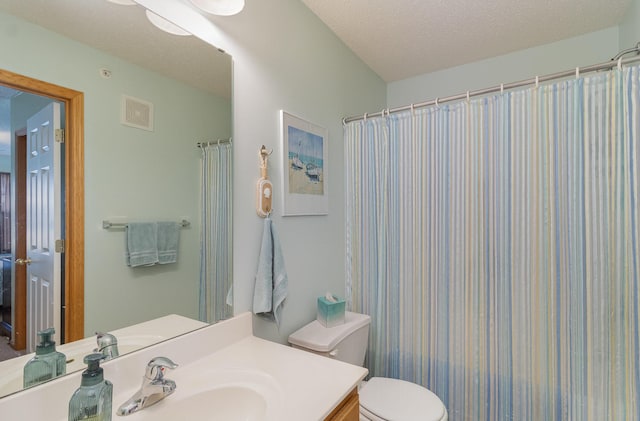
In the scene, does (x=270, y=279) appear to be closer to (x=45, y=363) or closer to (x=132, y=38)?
(x=45, y=363)

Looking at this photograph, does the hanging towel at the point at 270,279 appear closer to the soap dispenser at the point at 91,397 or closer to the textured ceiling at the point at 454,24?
the soap dispenser at the point at 91,397

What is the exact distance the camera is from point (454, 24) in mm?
1829

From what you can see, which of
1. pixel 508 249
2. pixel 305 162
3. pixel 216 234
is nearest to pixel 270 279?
pixel 216 234

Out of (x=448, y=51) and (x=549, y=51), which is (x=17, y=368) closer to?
(x=448, y=51)

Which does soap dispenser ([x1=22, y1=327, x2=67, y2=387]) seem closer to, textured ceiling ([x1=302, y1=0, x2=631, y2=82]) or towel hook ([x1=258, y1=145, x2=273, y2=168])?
towel hook ([x1=258, y1=145, x2=273, y2=168])

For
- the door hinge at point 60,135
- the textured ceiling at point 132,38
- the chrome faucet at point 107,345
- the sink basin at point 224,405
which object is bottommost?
the sink basin at point 224,405

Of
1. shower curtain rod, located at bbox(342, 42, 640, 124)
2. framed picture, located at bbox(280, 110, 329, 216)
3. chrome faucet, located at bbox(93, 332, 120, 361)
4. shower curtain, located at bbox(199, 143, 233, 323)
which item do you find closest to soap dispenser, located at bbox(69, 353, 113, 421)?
chrome faucet, located at bbox(93, 332, 120, 361)

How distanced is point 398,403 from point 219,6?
1.79 metres

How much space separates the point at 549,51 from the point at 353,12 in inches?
56.9

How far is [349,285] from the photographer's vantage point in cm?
199

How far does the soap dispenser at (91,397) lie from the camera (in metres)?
0.63

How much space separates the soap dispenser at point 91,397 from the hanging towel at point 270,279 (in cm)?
65

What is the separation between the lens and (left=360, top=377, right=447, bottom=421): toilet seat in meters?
1.31

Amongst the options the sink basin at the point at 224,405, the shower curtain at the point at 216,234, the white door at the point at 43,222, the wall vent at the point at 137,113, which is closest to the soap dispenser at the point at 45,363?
the white door at the point at 43,222
